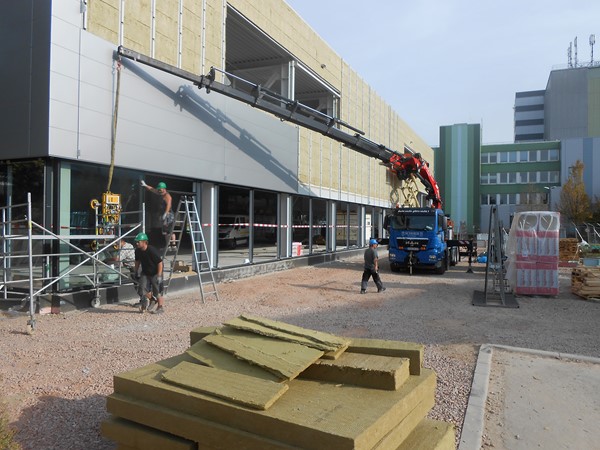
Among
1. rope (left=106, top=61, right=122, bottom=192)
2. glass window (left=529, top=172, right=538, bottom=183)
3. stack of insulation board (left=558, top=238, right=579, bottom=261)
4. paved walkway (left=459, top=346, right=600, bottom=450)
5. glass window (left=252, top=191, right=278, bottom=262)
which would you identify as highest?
glass window (left=529, top=172, right=538, bottom=183)

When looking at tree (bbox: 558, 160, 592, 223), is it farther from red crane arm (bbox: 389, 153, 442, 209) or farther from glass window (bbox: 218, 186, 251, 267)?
glass window (bbox: 218, 186, 251, 267)

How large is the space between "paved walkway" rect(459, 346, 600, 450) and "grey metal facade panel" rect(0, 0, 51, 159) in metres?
8.34

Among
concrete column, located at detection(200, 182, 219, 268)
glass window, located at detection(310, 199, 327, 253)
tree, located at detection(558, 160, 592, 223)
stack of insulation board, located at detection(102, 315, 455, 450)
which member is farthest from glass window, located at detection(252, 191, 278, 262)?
tree, located at detection(558, 160, 592, 223)

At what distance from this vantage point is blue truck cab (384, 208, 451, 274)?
1669cm

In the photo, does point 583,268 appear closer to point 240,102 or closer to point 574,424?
point 574,424

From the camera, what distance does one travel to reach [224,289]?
1223cm

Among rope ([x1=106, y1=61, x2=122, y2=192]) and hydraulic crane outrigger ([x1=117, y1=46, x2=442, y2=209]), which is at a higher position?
hydraulic crane outrigger ([x1=117, y1=46, x2=442, y2=209])

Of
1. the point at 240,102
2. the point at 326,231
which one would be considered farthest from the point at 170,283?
the point at 326,231

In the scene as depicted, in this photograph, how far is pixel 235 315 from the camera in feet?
29.6

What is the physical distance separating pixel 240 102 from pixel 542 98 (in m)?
85.7

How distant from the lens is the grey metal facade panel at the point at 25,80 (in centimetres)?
855

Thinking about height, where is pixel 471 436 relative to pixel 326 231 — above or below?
below

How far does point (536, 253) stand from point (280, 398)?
11211 mm

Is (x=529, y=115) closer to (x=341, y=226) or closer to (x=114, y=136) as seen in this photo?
(x=341, y=226)
